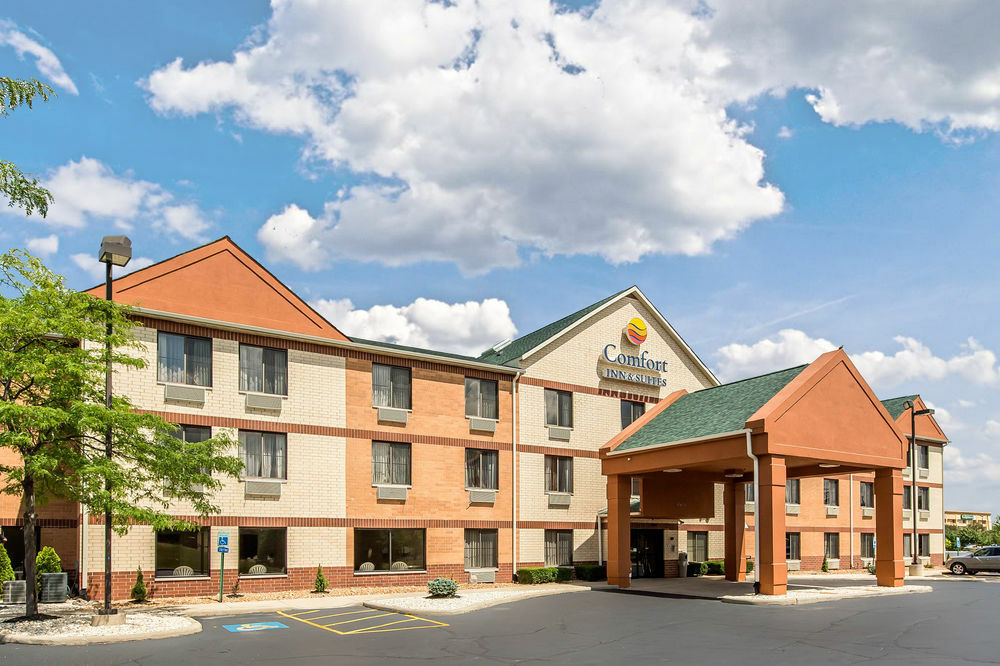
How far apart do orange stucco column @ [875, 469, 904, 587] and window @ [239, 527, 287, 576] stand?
21072 mm

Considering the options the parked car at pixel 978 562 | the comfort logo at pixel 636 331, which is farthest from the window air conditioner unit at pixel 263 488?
the parked car at pixel 978 562

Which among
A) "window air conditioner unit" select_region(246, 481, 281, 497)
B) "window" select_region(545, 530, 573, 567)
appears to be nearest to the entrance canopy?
"window" select_region(545, 530, 573, 567)

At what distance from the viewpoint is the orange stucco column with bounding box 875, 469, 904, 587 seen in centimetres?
3044

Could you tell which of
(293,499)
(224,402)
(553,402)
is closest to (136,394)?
(224,402)

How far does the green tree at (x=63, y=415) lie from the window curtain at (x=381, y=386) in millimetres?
9705

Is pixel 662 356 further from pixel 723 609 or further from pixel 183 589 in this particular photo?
pixel 183 589

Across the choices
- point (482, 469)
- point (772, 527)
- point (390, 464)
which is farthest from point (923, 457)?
point (390, 464)

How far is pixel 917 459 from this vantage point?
51.6 meters

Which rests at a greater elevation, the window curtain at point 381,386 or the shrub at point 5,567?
the window curtain at point 381,386

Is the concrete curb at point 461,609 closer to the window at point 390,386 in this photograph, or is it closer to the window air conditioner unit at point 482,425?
the window air conditioner unit at point 482,425

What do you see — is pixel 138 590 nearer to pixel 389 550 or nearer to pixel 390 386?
pixel 389 550

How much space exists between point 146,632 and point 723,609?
14997 mm

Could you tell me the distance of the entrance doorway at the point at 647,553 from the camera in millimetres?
37031

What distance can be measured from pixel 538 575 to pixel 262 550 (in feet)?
35.1
